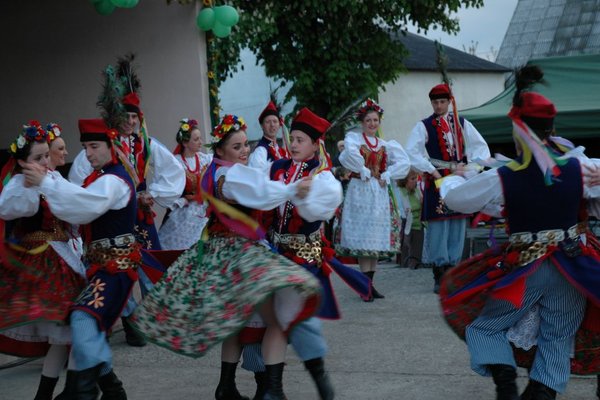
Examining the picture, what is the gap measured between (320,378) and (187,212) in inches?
126

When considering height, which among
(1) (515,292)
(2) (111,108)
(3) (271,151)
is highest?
(2) (111,108)

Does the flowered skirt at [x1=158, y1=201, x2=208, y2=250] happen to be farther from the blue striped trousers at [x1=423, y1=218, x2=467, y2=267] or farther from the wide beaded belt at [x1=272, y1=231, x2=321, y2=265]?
the wide beaded belt at [x1=272, y1=231, x2=321, y2=265]

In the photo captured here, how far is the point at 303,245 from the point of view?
515 centimetres

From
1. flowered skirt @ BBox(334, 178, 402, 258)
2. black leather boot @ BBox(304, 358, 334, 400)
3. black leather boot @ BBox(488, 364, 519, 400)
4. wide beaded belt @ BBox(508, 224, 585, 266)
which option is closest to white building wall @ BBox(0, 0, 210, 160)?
flowered skirt @ BBox(334, 178, 402, 258)

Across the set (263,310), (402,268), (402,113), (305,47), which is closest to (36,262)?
(263,310)

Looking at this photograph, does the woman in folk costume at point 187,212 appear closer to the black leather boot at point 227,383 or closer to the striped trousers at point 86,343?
the black leather boot at point 227,383

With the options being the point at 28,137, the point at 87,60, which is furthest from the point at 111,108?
the point at 87,60

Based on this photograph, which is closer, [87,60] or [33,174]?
[33,174]

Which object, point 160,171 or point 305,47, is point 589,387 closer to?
point 160,171

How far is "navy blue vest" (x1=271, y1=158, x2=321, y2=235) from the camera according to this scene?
5176 millimetres

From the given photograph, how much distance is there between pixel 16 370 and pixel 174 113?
3.27 metres

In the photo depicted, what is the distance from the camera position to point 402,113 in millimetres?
26578

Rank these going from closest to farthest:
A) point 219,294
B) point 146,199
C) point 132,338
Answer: point 219,294 → point 132,338 → point 146,199

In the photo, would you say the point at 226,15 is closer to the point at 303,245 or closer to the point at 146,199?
the point at 146,199
